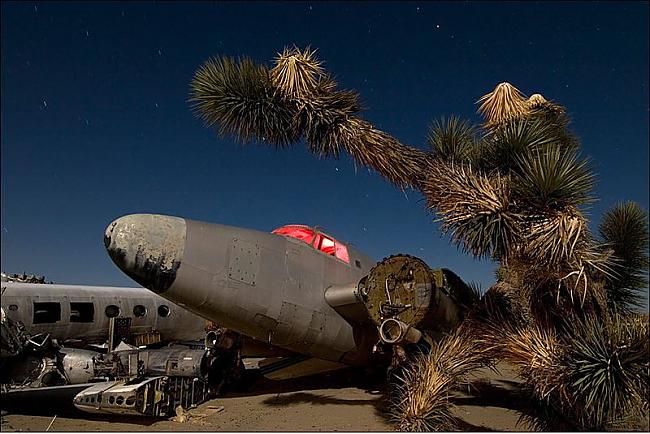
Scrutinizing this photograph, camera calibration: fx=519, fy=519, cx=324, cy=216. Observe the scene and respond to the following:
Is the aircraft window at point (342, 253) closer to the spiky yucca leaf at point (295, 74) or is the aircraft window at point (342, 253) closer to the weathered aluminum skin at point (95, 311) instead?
the spiky yucca leaf at point (295, 74)

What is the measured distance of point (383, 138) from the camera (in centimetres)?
814

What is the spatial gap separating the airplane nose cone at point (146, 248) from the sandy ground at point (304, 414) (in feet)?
7.60

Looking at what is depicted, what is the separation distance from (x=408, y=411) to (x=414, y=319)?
1128 millimetres

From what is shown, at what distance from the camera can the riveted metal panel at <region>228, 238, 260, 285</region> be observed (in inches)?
297

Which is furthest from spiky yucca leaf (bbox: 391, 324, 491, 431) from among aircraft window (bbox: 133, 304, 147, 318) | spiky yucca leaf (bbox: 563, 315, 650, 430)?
aircraft window (bbox: 133, 304, 147, 318)

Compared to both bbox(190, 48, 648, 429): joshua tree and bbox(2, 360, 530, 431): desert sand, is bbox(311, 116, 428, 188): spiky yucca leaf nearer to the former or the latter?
bbox(190, 48, 648, 429): joshua tree

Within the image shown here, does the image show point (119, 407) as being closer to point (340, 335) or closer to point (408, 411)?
point (340, 335)

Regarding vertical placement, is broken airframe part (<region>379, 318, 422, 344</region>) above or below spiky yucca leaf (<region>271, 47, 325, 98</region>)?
below

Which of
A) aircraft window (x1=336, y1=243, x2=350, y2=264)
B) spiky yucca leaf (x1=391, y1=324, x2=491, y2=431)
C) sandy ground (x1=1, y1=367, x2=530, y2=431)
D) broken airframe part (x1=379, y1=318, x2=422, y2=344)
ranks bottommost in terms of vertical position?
sandy ground (x1=1, y1=367, x2=530, y2=431)

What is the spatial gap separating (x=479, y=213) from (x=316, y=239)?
11.1 ft

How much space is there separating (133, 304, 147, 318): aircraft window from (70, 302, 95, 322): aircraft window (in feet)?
3.82

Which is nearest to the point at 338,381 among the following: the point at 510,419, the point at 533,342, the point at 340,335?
the point at 340,335

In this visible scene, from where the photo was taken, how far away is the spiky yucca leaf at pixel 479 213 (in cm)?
657

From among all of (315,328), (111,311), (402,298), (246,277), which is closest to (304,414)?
(315,328)
